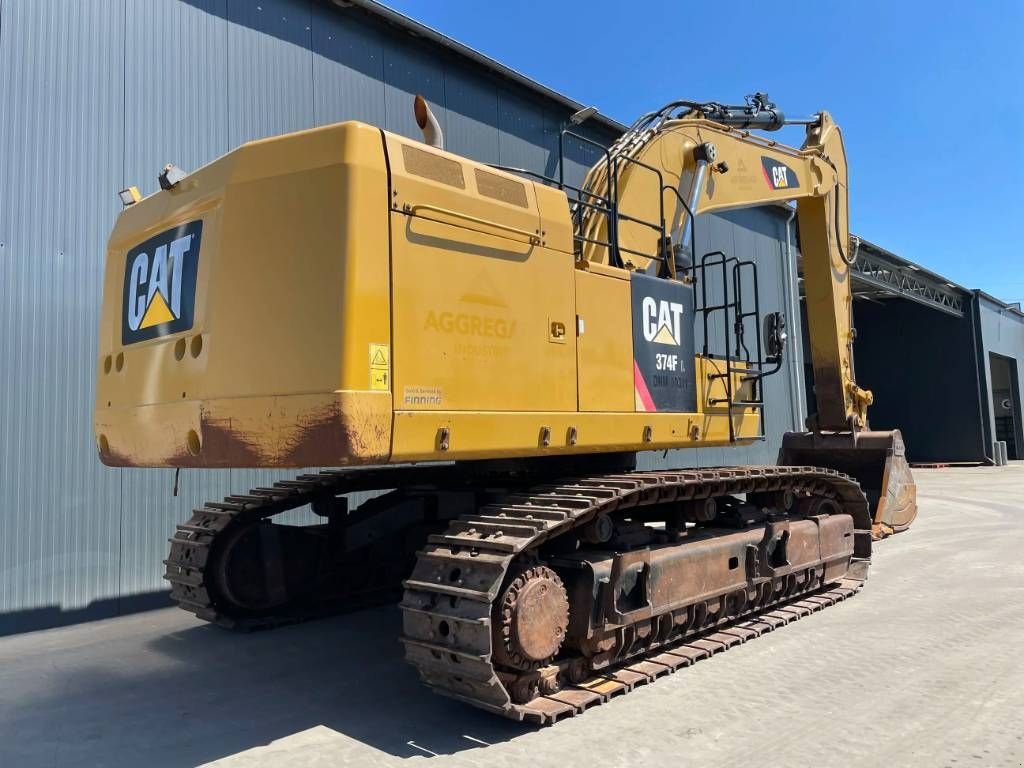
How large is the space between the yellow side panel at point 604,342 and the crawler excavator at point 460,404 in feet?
0.07

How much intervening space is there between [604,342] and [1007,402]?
133ft

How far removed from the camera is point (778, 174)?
8.34 meters

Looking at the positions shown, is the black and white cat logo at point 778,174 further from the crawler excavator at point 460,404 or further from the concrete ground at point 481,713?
the concrete ground at point 481,713

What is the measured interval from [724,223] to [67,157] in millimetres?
13276

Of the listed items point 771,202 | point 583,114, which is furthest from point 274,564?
point 583,114

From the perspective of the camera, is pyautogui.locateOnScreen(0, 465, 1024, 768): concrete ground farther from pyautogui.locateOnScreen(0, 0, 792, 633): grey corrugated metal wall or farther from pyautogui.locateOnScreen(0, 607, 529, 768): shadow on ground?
Result: pyautogui.locateOnScreen(0, 0, 792, 633): grey corrugated metal wall

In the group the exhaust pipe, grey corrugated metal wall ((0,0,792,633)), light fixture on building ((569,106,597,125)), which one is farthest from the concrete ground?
light fixture on building ((569,106,597,125))

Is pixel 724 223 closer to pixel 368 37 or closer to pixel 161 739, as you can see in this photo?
pixel 368 37

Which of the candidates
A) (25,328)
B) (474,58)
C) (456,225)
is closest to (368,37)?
(474,58)

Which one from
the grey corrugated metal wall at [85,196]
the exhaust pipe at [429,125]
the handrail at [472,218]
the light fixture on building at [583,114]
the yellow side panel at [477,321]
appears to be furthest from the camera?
the light fixture on building at [583,114]

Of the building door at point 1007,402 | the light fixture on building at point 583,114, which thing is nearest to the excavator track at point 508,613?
the light fixture on building at point 583,114

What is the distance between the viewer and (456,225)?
4.45 metres

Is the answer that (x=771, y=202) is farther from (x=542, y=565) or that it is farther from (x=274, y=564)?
(x=274, y=564)

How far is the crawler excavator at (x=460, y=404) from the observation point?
13.1 feet
